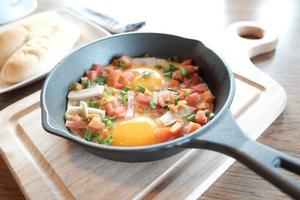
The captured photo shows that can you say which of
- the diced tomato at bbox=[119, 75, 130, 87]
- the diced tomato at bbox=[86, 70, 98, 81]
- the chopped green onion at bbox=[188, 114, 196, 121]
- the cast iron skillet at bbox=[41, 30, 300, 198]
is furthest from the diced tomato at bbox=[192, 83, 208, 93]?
the diced tomato at bbox=[86, 70, 98, 81]

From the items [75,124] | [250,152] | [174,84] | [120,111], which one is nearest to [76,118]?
[75,124]

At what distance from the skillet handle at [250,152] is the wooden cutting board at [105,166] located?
6.1 inches

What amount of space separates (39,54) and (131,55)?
0.34 metres

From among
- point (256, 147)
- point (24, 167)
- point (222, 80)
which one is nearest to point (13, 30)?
point (24, 167)

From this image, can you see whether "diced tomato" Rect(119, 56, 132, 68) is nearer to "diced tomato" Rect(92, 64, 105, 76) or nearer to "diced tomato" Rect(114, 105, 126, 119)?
"diced tomato" Rect(92, 64, 105, 76)

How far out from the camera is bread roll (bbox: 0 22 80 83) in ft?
3.96

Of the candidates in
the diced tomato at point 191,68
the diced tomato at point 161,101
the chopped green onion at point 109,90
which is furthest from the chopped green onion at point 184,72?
the chopped green onion at point 109,90

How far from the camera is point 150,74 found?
1136mm

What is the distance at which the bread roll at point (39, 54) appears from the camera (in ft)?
3.96

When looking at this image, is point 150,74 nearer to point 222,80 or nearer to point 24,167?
point 222,80

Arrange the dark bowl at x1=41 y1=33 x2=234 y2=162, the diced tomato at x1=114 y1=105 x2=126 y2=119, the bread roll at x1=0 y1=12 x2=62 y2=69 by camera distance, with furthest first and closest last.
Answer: the bread roll at x1=0 y1=12 x2=62 y2=69 → the diced tomato at x1=114 y1=105 x2=126 y2=119 → the dark bowl at x1=41 y1=33 x2=234 y2=162

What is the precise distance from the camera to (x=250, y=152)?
0.65 m

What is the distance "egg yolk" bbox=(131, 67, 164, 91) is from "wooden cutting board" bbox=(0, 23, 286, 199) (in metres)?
0.26

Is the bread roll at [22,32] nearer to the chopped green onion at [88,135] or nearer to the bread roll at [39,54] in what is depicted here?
the bread roll at [39,54]
